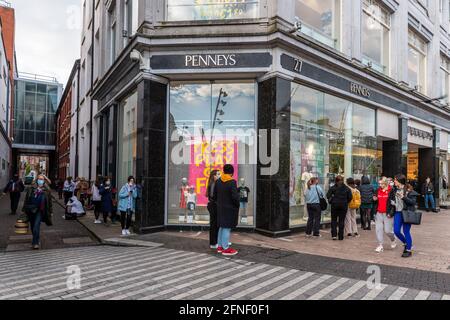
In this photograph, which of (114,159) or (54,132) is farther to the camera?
(54,132)

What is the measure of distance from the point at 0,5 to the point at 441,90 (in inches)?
1847

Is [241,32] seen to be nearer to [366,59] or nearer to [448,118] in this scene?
[366,59]

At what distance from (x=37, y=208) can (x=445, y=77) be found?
23750 millimetres

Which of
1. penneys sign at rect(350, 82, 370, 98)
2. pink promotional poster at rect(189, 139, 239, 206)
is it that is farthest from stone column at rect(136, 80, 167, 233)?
penneys sign at rect(350, 82, 370, 98)

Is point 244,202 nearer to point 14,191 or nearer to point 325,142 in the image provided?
point 325,142

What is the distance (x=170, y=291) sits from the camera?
16.7 feet

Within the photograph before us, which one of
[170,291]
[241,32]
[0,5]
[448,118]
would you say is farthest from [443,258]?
[0,5]

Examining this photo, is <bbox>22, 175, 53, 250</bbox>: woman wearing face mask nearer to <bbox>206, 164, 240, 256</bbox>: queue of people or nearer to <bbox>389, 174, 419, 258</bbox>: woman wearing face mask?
<bbox>206, 164, 240, 256</bbox>: queue of people

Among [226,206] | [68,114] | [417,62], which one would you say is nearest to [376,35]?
[417,62]

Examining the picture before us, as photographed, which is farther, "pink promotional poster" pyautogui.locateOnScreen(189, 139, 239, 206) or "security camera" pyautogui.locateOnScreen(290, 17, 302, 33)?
"pink promotional poster" pyautogui.locateOnScreen(189, 139, 239, 206)

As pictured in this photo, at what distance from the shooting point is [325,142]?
40.6 feet

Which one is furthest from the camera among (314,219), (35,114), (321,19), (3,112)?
(35,114)

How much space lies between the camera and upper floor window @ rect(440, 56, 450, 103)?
70.1 ft

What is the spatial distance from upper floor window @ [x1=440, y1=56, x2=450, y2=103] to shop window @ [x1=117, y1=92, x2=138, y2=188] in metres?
18.6
